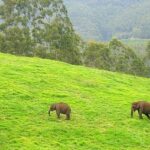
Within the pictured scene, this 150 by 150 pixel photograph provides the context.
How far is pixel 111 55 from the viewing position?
78188 millimetres

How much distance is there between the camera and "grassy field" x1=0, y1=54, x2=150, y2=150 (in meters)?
20.2

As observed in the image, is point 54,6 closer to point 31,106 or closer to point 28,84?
point 28,84

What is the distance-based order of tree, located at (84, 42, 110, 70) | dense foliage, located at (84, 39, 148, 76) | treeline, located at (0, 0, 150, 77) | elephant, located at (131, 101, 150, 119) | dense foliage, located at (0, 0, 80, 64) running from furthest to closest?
dense foliage, located at (84, 39, 148, 76) → tree, located at (84, 42, 110, 70) → treeline, located at (0, 0, 150, 77) → dense foliage, located at (0, 0, 80, 64) → elephant, located at (131, 101, 150, 119)

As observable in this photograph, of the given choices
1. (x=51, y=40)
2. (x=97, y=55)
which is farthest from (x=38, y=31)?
(x=97, y=55)

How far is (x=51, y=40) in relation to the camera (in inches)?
2825

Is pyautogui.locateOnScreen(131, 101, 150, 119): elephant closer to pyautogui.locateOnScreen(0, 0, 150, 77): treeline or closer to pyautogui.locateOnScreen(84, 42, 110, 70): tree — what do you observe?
pyautogui.locateOnScreen(0, 0, 150, 77): treeline

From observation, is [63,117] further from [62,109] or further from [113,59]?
[113,59]

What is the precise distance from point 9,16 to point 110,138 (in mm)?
54756

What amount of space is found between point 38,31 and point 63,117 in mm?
50058

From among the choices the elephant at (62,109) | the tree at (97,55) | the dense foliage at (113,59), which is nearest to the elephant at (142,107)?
the elephant at (62,109)

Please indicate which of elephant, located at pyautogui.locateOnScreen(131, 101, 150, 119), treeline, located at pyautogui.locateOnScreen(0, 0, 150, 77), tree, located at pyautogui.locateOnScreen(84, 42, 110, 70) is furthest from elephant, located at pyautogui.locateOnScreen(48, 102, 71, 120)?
tree, located at pyautogui.locateOnScreen(84, 42, 110, 70)

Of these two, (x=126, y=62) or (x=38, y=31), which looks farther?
(x=126, y=62)

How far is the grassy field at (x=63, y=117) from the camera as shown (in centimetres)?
2017

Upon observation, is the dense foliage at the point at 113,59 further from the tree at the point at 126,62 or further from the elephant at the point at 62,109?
the elephant at the point at 62,109
